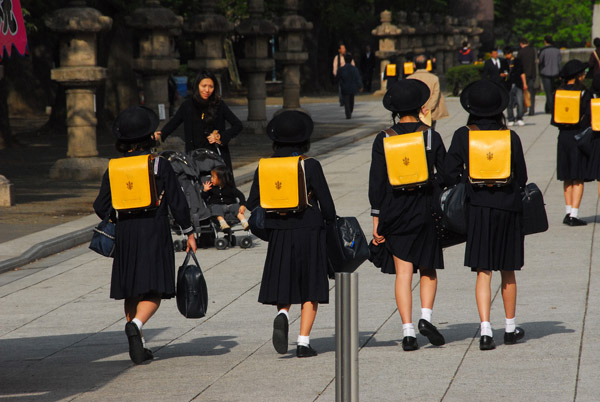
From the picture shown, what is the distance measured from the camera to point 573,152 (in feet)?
40.2

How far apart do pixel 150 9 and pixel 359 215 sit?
357 inches

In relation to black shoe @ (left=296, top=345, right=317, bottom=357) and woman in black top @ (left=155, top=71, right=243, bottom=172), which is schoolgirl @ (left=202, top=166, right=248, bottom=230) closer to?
woman in black top @ (left=155, top=71, right=243, bottom=172)

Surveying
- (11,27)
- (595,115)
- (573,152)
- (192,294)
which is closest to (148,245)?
(192,294)

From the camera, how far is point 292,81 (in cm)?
2875

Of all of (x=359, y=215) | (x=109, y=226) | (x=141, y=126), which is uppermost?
(x=141, y=126)

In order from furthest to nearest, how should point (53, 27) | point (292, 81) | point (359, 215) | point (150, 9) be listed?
point (292, 81) → point (150, 9) → point (53, 27) → point (359, 215)

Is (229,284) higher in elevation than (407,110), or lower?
lower

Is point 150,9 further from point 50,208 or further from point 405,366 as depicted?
point 405,366

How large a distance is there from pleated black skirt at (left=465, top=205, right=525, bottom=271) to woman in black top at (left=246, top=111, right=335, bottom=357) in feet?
2.97

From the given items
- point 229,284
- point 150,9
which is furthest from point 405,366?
point 150,9

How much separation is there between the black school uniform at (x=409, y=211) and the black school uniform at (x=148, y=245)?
1.25 m

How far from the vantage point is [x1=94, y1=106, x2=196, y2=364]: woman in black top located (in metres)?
6.97

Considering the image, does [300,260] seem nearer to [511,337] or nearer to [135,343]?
[135,343]

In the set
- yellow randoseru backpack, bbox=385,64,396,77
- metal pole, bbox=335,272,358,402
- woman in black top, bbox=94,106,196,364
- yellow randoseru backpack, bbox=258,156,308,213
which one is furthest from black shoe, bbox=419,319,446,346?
yellow randoseru backpack, bbox=385,64,396,77
